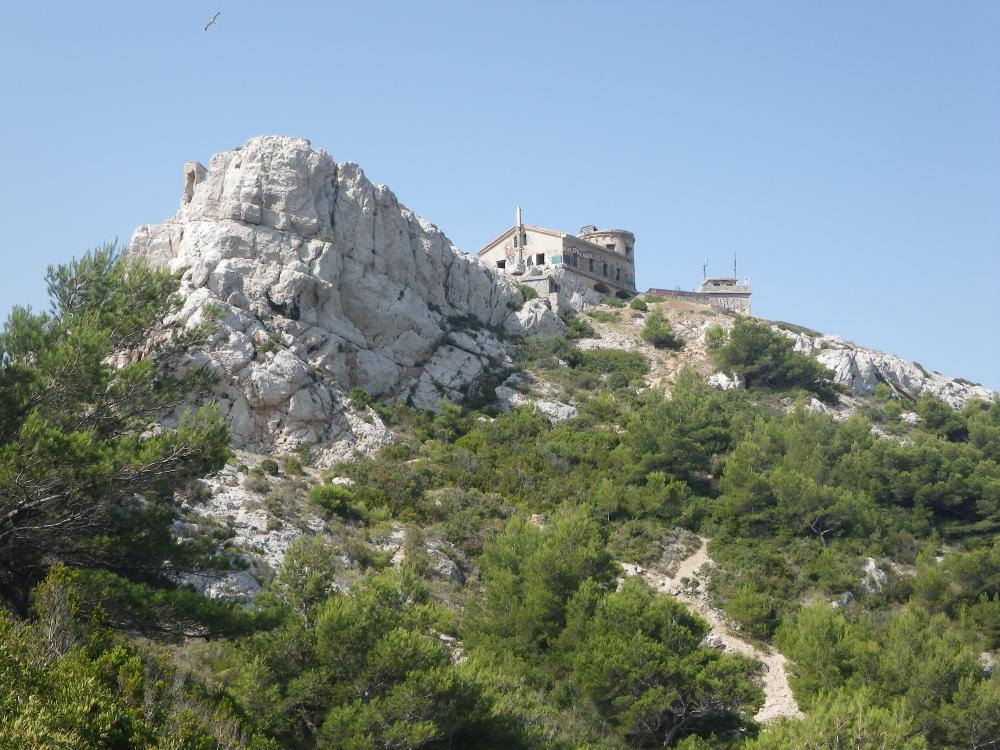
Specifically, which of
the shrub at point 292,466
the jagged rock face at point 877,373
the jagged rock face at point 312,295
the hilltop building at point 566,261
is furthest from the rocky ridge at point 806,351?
the shrub at point 292,466

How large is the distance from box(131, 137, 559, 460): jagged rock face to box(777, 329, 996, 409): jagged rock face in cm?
1777

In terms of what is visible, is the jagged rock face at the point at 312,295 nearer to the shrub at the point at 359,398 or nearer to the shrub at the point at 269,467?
the shrub at the point at 359,398

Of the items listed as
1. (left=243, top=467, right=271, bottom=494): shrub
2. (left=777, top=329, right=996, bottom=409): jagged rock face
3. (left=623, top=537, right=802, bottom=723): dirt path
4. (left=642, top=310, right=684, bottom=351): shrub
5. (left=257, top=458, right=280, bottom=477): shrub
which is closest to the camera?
(left=623, top=537, right=802, bottom=723): dirt path

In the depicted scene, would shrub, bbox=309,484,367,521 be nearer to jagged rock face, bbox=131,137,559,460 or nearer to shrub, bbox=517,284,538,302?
jagged rock face, bbox=131,137,559,460

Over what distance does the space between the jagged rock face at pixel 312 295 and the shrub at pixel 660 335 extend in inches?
374

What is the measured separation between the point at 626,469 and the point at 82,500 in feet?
80.6

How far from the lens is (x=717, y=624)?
102 ft

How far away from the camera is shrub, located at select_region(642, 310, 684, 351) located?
53906 mm

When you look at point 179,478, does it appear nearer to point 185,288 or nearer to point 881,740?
point 881,740

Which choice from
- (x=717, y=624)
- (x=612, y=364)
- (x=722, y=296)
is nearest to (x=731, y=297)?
(x=722, y=296)

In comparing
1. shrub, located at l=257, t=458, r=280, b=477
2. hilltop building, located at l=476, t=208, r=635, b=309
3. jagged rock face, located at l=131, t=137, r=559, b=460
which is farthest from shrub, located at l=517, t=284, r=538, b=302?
shrub, located at l=257, t=458, r=280, b=477

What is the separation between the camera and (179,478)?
17703mm

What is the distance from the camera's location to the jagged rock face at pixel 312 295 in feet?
115

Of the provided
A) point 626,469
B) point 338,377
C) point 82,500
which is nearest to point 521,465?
point 626,469
